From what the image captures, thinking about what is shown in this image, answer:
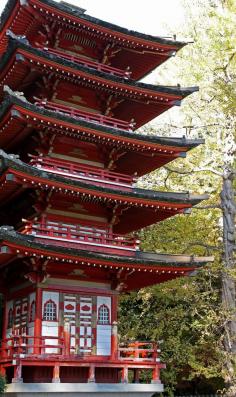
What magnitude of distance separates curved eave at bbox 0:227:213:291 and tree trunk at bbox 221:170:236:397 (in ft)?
12.3

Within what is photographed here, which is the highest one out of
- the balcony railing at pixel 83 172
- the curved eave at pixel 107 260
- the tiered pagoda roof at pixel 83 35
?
the tiered pagoda roof at pixel 83 35

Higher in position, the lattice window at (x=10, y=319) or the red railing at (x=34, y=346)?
the lattice window at (x=10, y=319)

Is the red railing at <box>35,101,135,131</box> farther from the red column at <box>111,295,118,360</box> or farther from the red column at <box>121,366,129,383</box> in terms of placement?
the red column at <box>121,366,129,383</box>

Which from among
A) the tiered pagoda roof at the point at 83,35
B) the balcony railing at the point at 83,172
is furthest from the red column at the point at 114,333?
the tiered pagoda roof at the point at 83,35

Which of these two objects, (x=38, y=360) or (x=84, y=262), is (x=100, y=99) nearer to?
(x=84, y=262)

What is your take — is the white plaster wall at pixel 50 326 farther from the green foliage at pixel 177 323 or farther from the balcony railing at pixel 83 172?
the green foliage at pixel 177 323

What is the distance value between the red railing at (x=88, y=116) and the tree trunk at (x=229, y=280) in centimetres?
631

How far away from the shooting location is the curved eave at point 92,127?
1530 cm

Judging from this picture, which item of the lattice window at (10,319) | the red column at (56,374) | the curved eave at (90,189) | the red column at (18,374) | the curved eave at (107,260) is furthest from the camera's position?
the lattice window at (10,319)

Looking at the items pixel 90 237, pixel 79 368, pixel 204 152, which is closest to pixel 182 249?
pixel 204 152

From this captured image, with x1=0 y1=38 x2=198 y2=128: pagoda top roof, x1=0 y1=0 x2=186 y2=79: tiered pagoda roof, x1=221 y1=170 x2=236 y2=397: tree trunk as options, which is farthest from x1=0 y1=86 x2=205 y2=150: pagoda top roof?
x1=221 y1=170 x2=236 y2=397: tree trunk

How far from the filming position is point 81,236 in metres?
16.8

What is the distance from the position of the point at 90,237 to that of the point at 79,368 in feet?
13.5

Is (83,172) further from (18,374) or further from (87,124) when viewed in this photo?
(18,374)
